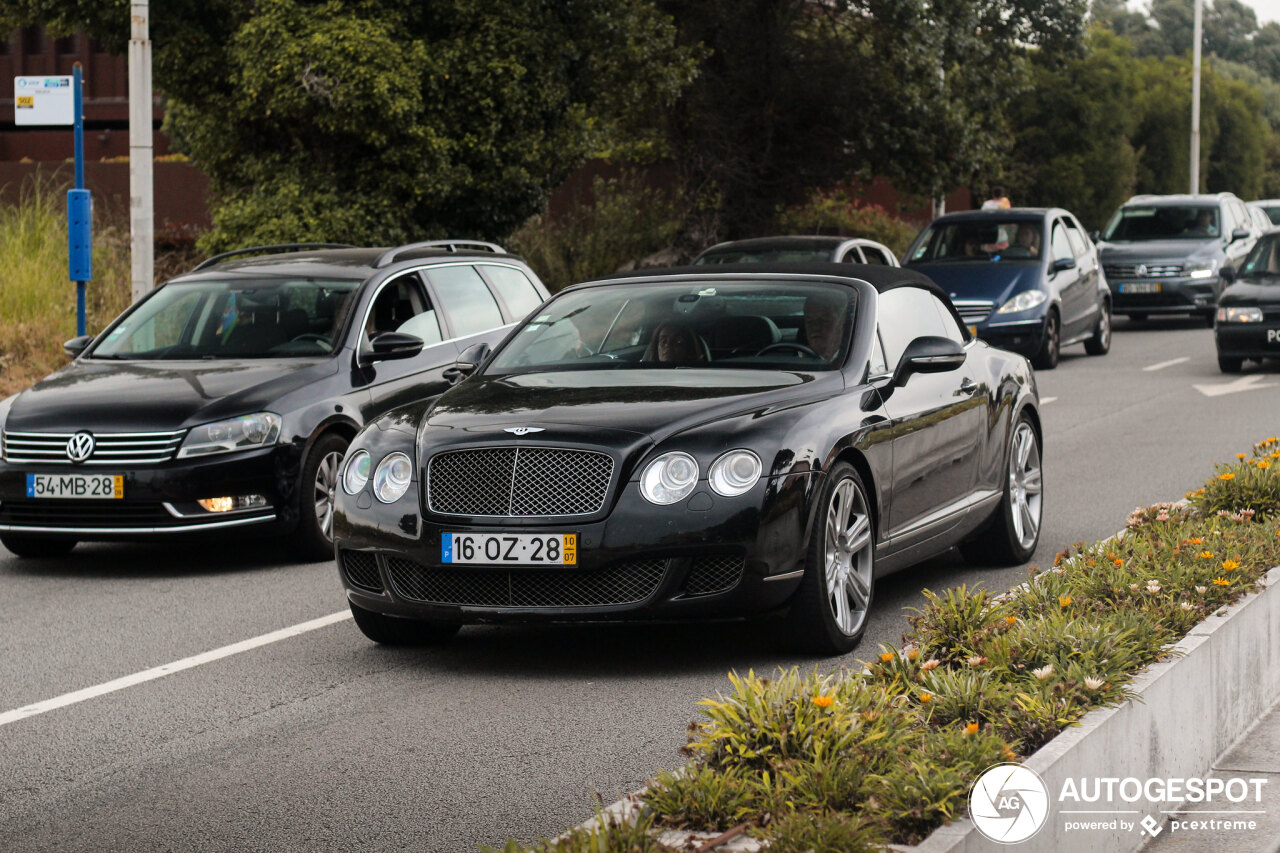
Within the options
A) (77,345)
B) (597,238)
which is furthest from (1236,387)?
(77,345)

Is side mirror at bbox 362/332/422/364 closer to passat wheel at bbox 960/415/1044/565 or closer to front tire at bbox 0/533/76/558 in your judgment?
front tire at bbox 0/533/76/558

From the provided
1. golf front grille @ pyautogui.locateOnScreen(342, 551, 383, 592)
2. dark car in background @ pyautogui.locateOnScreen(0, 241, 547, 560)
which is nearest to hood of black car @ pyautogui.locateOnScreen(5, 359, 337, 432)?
dark car in background @ pyautogui.locateOnScreen(0, 241, 547, 560)

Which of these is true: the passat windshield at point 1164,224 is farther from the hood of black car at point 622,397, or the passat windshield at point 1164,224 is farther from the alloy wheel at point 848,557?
the alloy wheel at point 848,557

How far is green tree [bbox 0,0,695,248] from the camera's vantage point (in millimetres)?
19922

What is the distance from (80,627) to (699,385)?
289 centimetres

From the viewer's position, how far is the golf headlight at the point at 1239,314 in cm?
1950

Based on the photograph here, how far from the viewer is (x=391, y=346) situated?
1005 centimetres

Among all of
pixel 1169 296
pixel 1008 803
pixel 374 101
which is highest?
pixel 374 101

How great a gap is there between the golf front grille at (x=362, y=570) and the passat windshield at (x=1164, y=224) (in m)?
22.5

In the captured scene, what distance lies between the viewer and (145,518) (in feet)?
30.1

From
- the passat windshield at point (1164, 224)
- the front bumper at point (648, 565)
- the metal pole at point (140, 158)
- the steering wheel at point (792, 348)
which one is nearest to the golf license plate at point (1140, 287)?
the passat windshield at point (1164, 224)

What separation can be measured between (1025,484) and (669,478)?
10.7ft

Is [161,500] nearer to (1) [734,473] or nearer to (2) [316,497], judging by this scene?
(2) [316,497]

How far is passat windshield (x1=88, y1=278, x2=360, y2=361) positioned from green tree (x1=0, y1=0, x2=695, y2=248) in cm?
935
